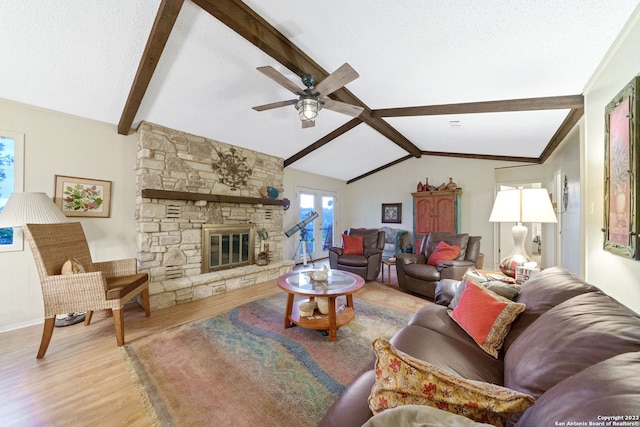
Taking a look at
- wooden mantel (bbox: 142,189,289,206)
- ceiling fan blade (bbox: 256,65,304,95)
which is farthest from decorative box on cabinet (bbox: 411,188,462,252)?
ceiling fan blade (bbox: 256,65,304,95)

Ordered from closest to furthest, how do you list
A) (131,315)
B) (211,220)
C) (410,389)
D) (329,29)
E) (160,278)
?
(410,389) → (329,29) → (131,315) → (160,278) → (211,220)

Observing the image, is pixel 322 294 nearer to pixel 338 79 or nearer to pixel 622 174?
pixel 338 79

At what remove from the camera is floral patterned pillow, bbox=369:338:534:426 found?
0.67m

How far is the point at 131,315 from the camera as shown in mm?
2734

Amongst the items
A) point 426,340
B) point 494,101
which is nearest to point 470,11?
point 494,101

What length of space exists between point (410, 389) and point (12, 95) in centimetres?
405

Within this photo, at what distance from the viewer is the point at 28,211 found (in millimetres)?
2225

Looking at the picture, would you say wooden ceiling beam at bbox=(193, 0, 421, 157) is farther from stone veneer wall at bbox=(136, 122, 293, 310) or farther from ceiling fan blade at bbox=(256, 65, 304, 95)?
stone veneer wall at bbox=(136, 122, 293, 310)

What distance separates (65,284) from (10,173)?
4.87ft

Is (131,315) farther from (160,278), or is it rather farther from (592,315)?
(592,315)

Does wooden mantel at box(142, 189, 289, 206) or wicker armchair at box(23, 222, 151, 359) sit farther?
wooden mantel at box(142, 189, 289, 206)

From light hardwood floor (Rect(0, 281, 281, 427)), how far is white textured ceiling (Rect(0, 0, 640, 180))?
2.39 m

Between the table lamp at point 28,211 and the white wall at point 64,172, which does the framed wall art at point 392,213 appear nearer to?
the white wall at point 64,172

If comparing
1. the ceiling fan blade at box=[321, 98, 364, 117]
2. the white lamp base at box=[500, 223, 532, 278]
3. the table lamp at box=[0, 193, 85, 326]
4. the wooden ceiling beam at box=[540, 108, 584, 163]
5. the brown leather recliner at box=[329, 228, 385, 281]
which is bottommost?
the brown leather recliner at box=[329, 228, 385, 281]
